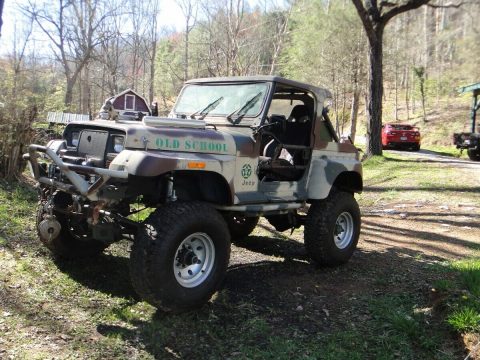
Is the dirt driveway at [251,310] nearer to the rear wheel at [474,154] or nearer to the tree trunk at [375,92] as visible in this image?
Result: the tree trunk at [375,92]

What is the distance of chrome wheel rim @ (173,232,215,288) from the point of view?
3.99m

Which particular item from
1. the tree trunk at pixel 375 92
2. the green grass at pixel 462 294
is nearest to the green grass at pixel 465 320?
the green grass at pixel 462 294

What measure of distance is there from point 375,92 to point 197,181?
13.0 meters

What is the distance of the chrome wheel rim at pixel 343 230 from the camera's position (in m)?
5.81

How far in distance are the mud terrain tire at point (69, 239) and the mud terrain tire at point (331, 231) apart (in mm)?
2333

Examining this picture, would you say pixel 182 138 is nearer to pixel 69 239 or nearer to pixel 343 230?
pixel 69 239

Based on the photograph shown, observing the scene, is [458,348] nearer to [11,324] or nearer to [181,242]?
[181,242]

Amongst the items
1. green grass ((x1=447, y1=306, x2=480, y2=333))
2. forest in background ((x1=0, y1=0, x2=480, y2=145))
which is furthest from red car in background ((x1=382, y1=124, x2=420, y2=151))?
green grass ((x1=447, y1=306, x2=480, y2=333))

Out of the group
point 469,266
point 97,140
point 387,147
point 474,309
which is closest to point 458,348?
point 474,309

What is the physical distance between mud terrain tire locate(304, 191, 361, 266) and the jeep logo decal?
1.25 metres

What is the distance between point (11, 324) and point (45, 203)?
4.08 feet

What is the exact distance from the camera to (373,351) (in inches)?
146

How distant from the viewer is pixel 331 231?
551cm

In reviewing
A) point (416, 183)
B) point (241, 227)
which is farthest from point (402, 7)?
point (241, 227)
